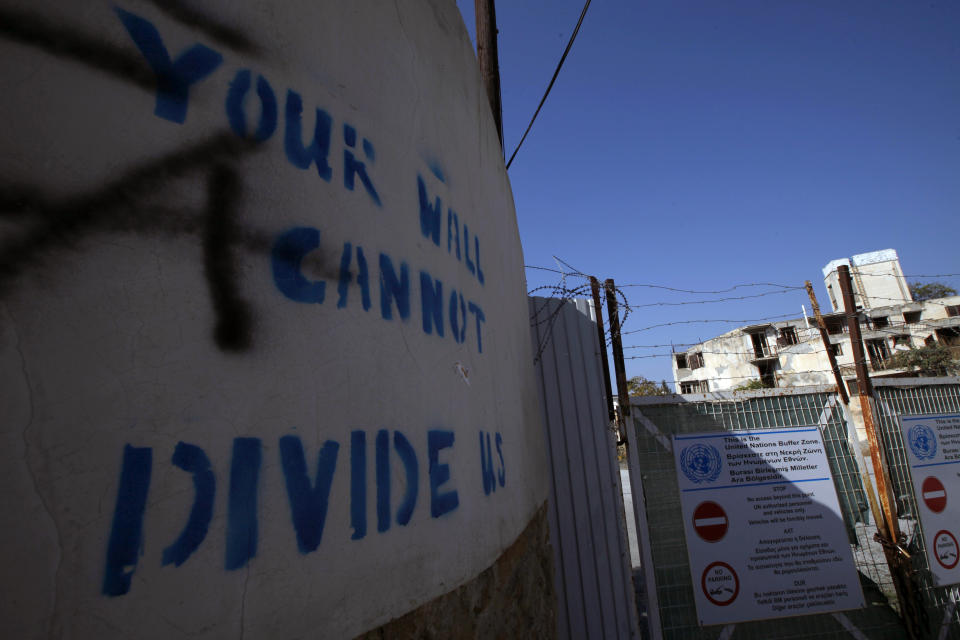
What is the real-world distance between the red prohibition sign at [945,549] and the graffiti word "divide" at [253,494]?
627 centimetres

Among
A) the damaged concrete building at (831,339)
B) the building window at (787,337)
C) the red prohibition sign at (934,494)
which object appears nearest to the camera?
the red prohibition sign at (934,494)

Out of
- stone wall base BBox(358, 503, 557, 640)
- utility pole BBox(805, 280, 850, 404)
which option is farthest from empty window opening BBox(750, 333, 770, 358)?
stone wall base BBox(358, 503, 557, 640)

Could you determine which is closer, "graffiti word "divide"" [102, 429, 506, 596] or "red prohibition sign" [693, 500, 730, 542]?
"graffiti word "divide"" [102, 429, 506, 596]

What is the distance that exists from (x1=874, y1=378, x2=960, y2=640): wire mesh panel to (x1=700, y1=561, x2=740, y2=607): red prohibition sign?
207cm

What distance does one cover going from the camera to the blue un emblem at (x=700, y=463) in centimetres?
496

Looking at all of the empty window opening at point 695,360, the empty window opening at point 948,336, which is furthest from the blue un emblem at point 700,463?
the empty window opening at point 948,336

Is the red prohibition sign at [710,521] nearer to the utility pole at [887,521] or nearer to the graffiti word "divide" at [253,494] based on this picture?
the utility pole at [887,521]

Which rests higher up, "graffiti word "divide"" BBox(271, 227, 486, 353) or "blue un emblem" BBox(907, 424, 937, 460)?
"graffiti word "divide"" BBox(271, 227, 486, 353)

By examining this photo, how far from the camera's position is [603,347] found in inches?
205

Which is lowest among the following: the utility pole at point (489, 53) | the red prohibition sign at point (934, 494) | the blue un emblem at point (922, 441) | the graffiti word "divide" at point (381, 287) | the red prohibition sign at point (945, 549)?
the red prohibition sign at point (945, 549)

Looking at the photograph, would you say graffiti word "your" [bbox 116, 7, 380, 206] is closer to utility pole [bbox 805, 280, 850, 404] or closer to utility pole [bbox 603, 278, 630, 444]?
utility pole [bbox 603, 278, 630, 444]

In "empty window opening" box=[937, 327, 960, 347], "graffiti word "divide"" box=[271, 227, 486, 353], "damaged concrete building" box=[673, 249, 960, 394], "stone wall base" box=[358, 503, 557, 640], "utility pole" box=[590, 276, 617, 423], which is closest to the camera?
"graffiti word "divide"" box=[271, 227, 486, 353]

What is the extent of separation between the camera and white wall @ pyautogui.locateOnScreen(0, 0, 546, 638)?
3.30 ft

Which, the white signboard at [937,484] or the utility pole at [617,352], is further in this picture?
the white signboard at [937,484]
